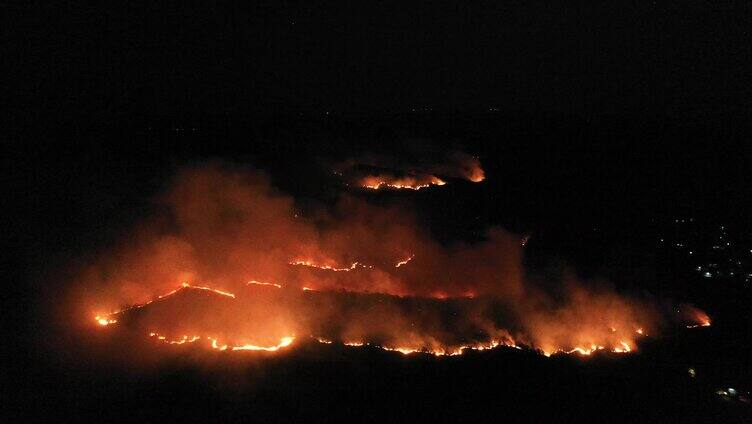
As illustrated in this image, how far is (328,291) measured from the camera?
521 inches

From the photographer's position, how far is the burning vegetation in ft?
38.2

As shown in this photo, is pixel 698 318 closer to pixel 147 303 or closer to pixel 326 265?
pixel 326 265

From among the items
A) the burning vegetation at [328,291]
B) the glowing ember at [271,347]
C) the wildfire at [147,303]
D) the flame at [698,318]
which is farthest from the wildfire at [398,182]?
the flame at [698,318]

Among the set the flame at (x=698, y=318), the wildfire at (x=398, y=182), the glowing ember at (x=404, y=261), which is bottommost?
the flame at (x=698, y=318)

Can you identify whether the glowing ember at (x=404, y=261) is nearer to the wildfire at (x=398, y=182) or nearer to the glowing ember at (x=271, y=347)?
the glowing ember at (x=271, y=347)

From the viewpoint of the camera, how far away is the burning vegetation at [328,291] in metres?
11.6

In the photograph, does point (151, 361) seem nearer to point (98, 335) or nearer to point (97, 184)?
point (98, 335)

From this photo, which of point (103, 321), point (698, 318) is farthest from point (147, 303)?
point (698, 318)

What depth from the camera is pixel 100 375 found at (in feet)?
31.9

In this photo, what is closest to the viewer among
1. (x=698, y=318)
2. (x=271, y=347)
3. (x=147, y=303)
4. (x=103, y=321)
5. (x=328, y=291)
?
(x=271, y=347)

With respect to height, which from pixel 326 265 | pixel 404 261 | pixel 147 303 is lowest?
pixel 147 303

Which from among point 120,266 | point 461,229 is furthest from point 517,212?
point 120,266

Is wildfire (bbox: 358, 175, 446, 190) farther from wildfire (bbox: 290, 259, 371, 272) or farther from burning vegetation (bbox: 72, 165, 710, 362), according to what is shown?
wildfire (bbox: 290, 259, 371, 272)

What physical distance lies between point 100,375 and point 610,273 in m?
15.1
